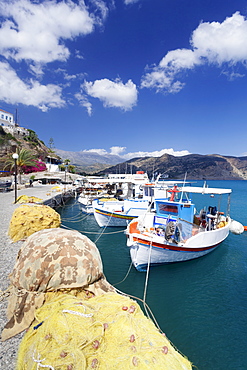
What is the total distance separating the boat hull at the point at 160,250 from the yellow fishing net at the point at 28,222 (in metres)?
4.14

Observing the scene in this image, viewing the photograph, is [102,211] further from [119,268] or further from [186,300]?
[186,300]

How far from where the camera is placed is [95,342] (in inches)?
109

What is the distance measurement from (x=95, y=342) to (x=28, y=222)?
6985 mm

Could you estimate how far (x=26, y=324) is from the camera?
376 centimetres

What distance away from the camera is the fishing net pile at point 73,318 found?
2.59 m

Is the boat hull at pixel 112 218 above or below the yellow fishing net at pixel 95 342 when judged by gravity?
below

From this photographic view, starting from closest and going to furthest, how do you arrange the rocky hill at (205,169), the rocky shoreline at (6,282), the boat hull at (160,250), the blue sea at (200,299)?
the rocky shoreline at (6,282) < the blue sea at (200,299) < the boat hull at (160,250) < the rocky hill at (205,169)

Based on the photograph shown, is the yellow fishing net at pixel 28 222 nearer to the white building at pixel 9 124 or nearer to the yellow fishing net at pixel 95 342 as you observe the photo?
the yellow fishing net at pixel 95 342

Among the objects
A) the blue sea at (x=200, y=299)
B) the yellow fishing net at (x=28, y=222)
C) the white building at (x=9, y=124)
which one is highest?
the white building at (x=9, y=124)

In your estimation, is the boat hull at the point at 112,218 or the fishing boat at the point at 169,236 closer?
the fishing boat at the point at 169,236

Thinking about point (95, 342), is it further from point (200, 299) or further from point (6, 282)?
point (200, 299)

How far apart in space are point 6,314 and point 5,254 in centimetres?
352

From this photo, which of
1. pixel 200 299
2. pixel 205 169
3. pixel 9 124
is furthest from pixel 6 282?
pixel 205 169

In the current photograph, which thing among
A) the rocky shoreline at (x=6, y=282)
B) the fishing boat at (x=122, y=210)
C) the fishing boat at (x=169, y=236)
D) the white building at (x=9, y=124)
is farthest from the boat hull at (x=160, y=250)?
the white building at (x=9, y=124)
